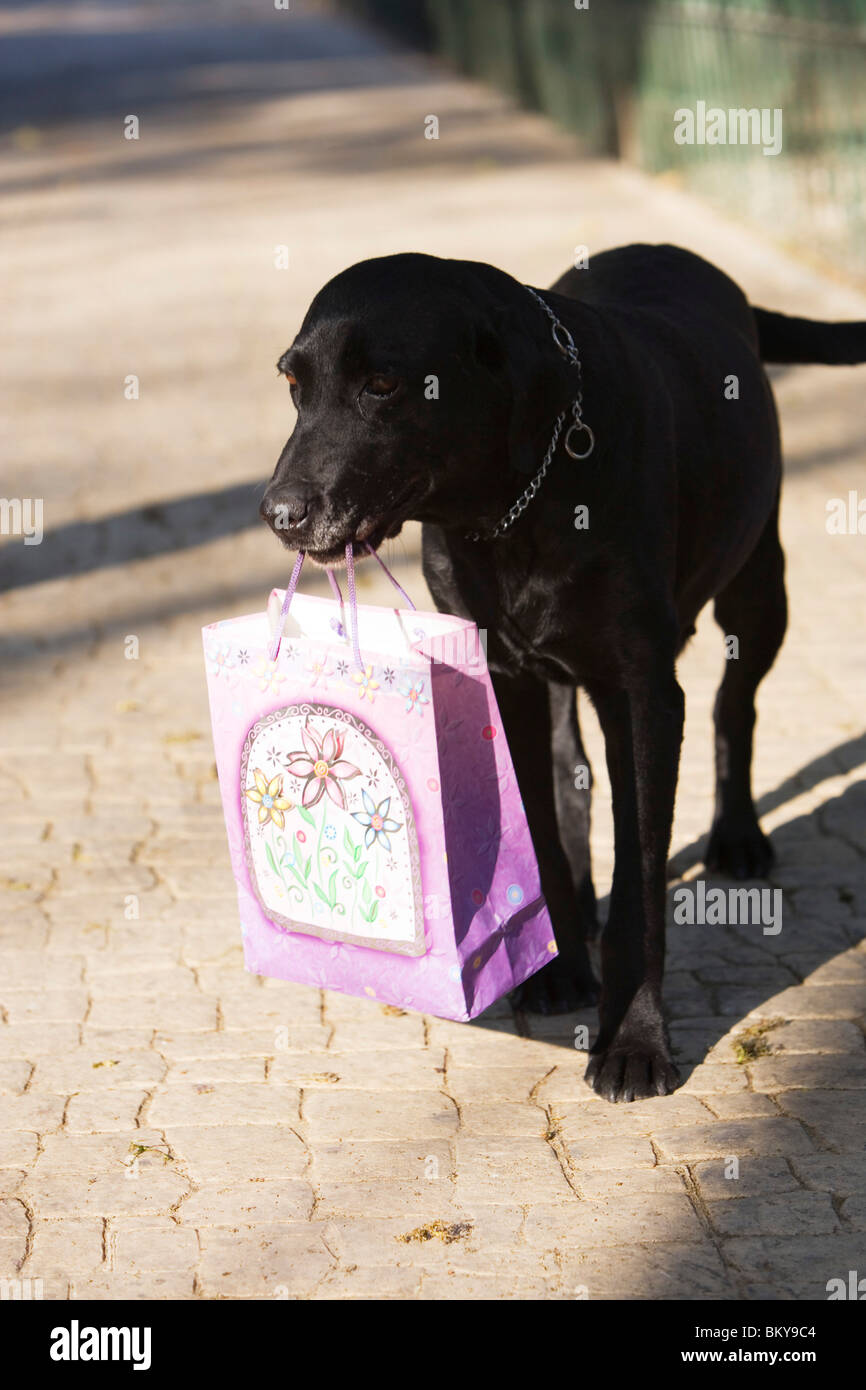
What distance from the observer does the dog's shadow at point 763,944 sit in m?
4.10

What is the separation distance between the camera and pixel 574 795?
15.5 ft

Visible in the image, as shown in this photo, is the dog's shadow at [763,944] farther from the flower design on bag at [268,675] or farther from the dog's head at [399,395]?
the dog's head at [399,395]

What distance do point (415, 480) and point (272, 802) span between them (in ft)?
2.61

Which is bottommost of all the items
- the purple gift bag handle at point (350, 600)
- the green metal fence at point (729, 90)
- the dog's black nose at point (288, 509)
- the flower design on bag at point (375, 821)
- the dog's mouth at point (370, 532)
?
the flower design on bag at point (375, 821)

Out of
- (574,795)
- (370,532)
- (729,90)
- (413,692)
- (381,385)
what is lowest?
(574,795)

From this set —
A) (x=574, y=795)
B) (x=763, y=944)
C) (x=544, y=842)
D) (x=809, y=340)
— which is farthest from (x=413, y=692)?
(x=809, y=340)

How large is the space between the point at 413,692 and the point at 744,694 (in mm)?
1738

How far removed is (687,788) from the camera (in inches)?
218

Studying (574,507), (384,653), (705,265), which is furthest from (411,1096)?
(705,265)

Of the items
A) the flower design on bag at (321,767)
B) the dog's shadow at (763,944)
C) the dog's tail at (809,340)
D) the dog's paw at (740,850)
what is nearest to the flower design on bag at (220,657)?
the flower design on bag at (321,767)

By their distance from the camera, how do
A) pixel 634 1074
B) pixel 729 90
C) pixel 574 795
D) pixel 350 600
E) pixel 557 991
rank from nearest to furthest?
pixel 350 600
pixel 634 1074
pixel 557 991
pixel 574 795
pixel 729 90

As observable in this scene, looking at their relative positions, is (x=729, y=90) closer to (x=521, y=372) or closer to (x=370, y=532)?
(x=521, y=372)

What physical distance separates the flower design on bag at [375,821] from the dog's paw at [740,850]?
5.27 ft

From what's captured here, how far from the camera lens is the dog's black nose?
326cm
